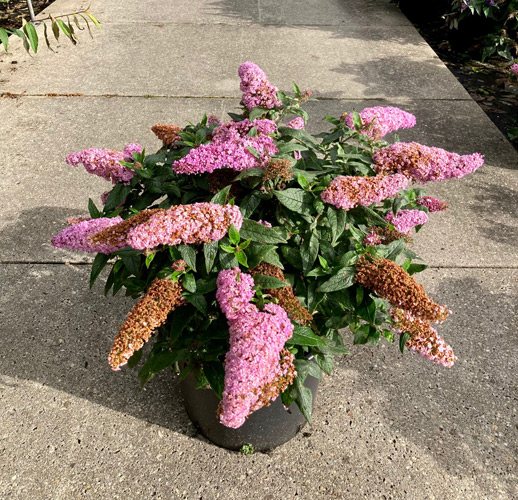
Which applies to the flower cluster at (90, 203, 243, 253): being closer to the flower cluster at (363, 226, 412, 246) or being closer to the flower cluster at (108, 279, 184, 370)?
the flower cluster at (108, 279, 184, 370)

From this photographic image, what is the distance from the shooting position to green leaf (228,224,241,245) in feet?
5.20

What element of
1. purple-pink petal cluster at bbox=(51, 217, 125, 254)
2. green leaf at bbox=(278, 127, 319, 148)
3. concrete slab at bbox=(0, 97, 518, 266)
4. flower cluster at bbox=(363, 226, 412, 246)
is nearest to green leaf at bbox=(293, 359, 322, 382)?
flower cluster at bbox=(363, 226, 412, 246)

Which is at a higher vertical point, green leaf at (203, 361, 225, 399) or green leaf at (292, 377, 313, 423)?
green leaf at (203, 361, 225, 399)

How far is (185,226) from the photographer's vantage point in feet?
4.87

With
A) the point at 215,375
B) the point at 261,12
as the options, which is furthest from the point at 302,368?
the point at 261,12

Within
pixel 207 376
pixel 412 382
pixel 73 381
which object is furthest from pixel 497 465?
pixel 73 381

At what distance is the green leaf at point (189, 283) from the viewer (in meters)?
1.65

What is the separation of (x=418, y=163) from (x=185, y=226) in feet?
2.81

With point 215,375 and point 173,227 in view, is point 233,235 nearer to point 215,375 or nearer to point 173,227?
point 173,227

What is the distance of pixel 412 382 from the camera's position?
2.54 metres

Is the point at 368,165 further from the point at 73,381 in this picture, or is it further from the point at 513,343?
the point at 73,381

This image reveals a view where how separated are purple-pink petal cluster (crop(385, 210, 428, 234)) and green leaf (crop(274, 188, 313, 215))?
1.32 ft

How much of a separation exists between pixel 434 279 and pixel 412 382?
78 cm

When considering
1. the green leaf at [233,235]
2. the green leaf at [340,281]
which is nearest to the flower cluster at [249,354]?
the green leaf at [233,235]
